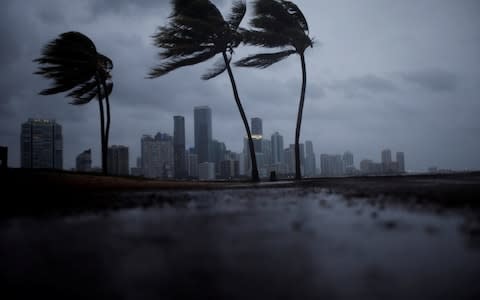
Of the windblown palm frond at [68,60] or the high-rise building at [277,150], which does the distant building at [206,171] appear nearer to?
the high-rise building at [277,150]

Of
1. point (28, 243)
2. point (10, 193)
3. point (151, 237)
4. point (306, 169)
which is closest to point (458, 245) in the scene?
point (151, 237)

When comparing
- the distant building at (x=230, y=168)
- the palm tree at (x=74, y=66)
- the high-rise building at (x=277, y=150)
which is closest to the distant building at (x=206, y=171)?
the high-rise building at (x=277, y=150)

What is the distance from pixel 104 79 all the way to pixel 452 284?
13.5 m

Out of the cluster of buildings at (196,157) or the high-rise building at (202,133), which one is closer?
the cluster of buildings at (196,157)

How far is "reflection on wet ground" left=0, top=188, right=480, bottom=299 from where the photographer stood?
2.75 ft

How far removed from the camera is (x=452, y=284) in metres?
0.84

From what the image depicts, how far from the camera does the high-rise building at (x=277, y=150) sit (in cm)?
11912

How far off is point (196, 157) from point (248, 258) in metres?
132

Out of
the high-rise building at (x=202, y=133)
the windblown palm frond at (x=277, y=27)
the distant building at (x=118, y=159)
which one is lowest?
the distant building at (x=118, y=159)

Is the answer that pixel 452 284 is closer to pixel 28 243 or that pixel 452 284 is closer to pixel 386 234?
pixel 386 234

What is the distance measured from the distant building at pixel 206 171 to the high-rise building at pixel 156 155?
1350 cm

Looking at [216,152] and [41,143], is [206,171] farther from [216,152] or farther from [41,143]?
[41,143]

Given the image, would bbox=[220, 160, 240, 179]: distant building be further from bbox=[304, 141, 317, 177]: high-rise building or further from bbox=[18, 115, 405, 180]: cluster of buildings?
bbox=[304, 141, 317, 177]: high-rise building

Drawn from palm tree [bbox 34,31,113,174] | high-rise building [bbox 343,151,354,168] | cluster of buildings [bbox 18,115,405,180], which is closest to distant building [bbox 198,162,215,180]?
cluster of buildings [bbox 18,115,405,180]
